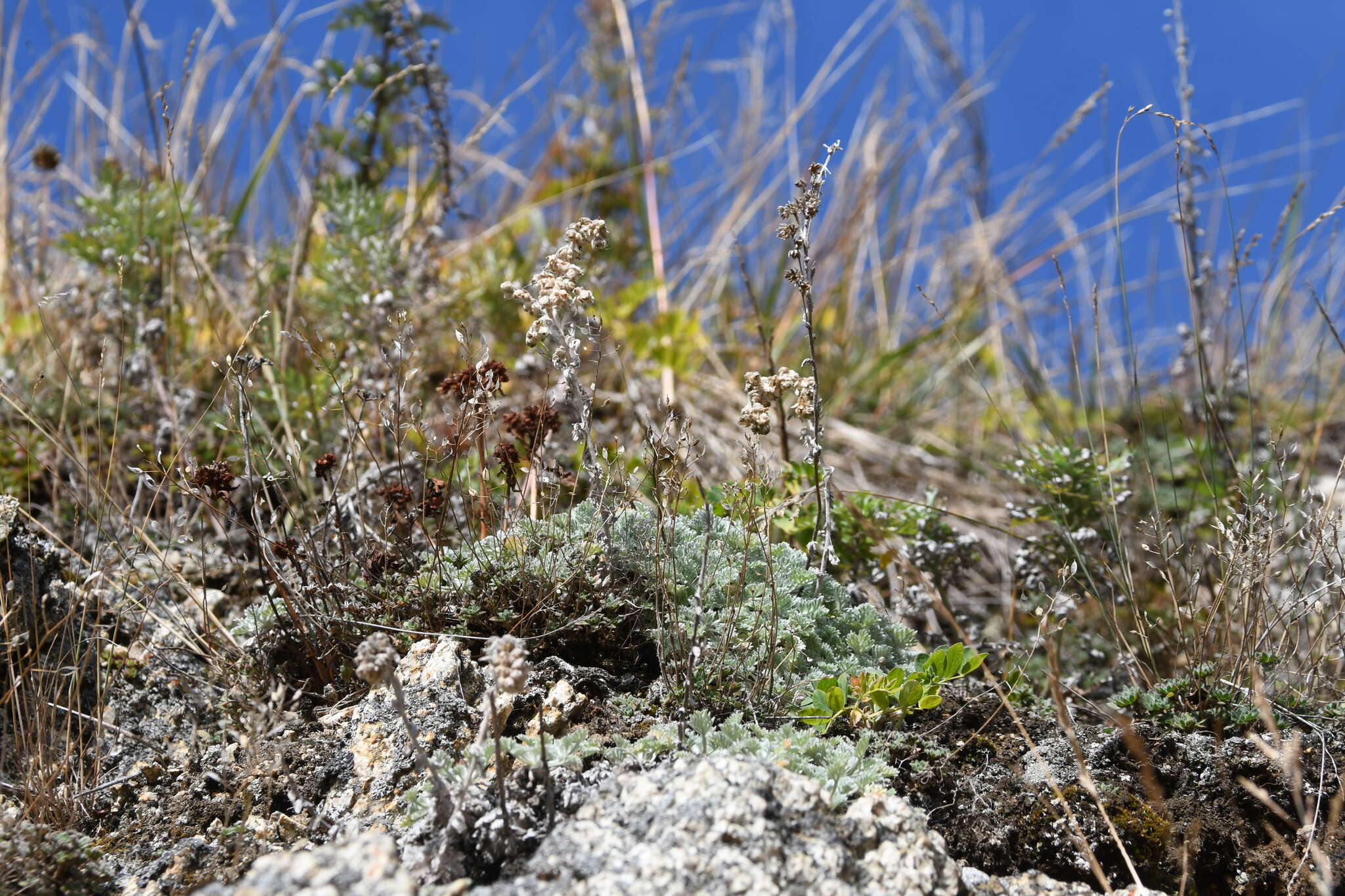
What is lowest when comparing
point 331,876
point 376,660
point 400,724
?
point 331,876

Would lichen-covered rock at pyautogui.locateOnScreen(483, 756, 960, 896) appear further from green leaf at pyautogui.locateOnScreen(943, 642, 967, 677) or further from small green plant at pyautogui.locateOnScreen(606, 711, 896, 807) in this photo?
green leaf at pyautogui.locateOnScreen(943, 642, 967, 677)

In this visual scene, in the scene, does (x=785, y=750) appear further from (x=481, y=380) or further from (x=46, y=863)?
(x=46, y=863)

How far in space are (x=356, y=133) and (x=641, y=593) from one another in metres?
2.58

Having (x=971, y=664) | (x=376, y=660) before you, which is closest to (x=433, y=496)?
(x=376, y=660)

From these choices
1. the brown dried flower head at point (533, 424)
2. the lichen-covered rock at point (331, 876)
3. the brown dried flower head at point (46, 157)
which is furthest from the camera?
the brown dried flower head at point (46, 157)

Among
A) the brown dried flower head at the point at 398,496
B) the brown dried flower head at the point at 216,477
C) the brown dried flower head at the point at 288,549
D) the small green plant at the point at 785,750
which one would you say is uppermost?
the brown dried flower head at the point at 398,496

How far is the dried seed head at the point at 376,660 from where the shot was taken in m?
1.34

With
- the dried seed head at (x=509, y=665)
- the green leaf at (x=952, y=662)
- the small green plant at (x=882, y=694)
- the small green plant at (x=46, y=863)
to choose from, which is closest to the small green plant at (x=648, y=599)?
the small green plant at (x=882, y=694)

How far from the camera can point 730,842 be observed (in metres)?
1.41

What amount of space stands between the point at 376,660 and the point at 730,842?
0.55 metres

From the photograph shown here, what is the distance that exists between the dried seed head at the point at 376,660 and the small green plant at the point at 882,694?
80cm

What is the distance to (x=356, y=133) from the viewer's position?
387 cm

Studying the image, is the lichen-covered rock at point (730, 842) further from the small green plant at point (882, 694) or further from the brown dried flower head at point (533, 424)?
the brown dried flower head at point (533, 424)

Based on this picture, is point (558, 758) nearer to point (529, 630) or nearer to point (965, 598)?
point (529, 630)
